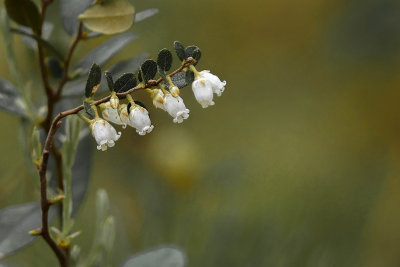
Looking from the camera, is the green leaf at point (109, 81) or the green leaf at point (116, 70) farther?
the green leaf at point (116, 70)

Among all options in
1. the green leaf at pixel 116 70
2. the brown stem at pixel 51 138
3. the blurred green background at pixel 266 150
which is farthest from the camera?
the blurred green background at pixel 266 150

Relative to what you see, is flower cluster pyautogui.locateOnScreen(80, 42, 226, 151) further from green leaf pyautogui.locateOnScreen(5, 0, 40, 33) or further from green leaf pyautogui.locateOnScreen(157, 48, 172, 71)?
green leaf pyautogui.locateOnScreen(5, 0, 40, 33)

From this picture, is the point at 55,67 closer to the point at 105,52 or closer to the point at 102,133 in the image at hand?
the point at 105,52

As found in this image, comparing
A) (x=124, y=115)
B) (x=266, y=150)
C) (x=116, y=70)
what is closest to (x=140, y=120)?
(x=124, y=115)

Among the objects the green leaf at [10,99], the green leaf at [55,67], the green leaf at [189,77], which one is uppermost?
the green leaf at [189,77]

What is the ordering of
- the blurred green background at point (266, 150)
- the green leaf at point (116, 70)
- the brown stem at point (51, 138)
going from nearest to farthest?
the brown stem at point (51, 138) < the green leaf at point (116, 70) < the blurred green background at point (266, 150)

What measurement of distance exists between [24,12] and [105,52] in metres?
0.08

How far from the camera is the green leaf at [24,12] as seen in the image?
0.47 meters

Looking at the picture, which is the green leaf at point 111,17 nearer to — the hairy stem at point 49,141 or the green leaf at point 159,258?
the hairy stem at point 49,141

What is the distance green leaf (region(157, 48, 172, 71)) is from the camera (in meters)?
0.40

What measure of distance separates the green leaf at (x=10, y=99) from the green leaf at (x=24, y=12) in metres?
0.08

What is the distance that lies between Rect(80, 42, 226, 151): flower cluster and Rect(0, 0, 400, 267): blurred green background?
24 cm

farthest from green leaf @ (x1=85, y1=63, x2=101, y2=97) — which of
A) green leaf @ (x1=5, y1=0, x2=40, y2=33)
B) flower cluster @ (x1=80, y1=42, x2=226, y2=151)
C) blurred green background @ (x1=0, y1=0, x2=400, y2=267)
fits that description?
blurred green background @ (x1=0, y1=0, x2=400, y2=267)

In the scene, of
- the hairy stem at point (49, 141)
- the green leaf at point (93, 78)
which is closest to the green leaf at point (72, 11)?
the hairy stem at point (49, 141)
